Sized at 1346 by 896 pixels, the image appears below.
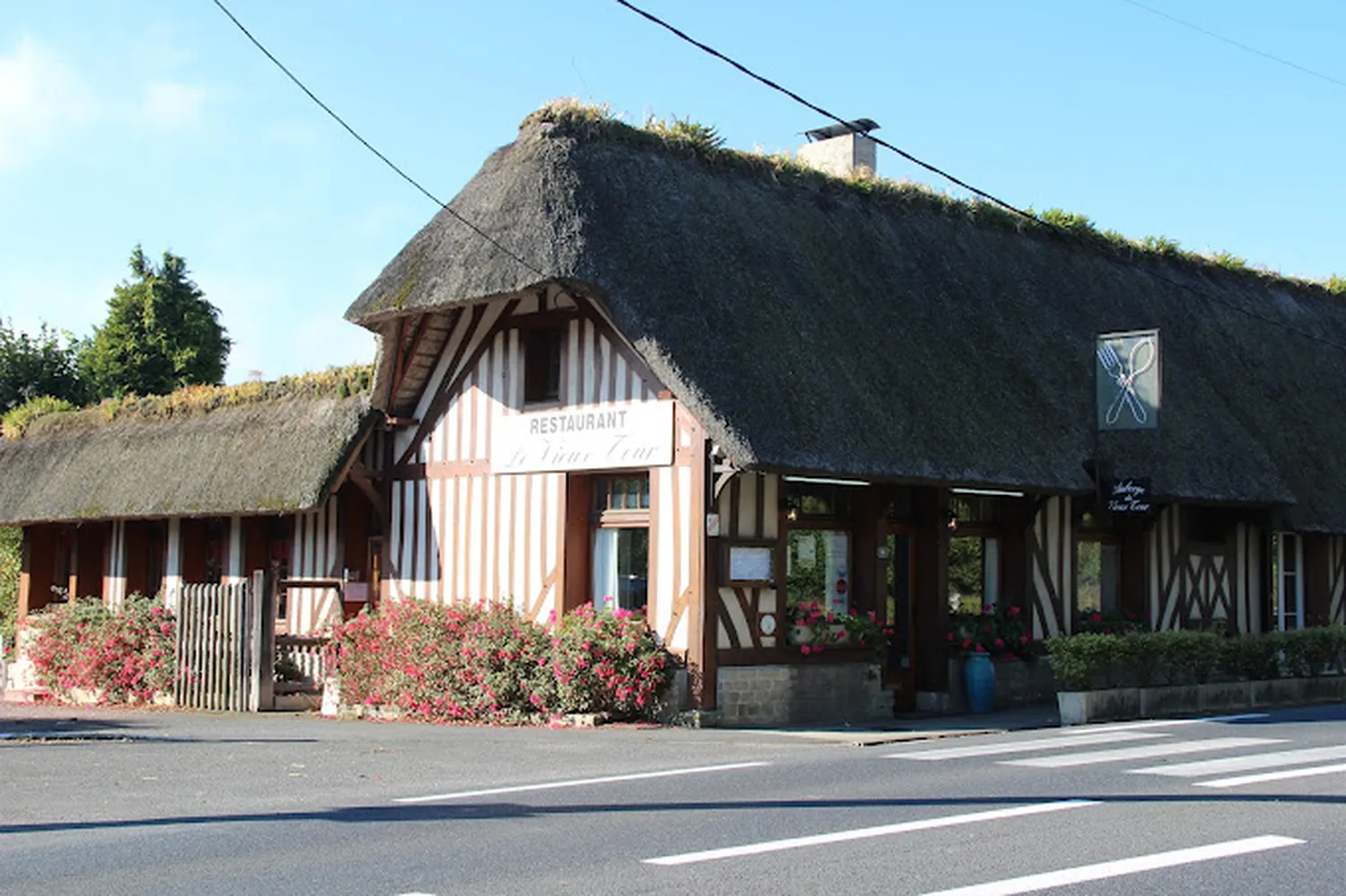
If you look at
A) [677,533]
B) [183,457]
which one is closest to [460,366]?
[677,533]

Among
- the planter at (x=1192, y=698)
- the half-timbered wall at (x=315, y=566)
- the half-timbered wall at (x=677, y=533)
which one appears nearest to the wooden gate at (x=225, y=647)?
the half-timbered wall at (x=315, y=566)

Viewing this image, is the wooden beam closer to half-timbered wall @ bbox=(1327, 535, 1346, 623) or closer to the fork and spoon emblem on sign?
the fork and spoon emblem on sign

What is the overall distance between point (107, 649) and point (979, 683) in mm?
11954

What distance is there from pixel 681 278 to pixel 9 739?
845 cm

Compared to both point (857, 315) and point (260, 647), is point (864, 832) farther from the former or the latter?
point (260, 647)

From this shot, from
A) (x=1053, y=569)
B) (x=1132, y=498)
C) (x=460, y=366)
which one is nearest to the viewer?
(x=1132, y=498)

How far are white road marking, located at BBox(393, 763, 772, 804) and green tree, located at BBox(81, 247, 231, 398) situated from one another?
133ft

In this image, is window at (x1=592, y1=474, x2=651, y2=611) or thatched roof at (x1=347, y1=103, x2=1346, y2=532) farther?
window at (x1=592, y1=474, x2=651, y2=611)

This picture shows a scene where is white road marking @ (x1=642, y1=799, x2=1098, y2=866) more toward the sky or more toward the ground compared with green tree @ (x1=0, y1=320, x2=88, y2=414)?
more toward the ground

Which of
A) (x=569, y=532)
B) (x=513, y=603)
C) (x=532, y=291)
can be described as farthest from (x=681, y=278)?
(x=513, y=603)

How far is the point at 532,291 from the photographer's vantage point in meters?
17.5

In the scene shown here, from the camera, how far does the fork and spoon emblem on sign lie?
19.8 meters

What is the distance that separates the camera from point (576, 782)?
11.1 meters

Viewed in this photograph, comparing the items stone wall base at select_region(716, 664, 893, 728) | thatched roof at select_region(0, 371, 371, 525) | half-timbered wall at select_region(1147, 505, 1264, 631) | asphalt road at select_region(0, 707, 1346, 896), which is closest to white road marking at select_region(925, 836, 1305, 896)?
asphalt road at select_region(0, 707, 1346, 896)
